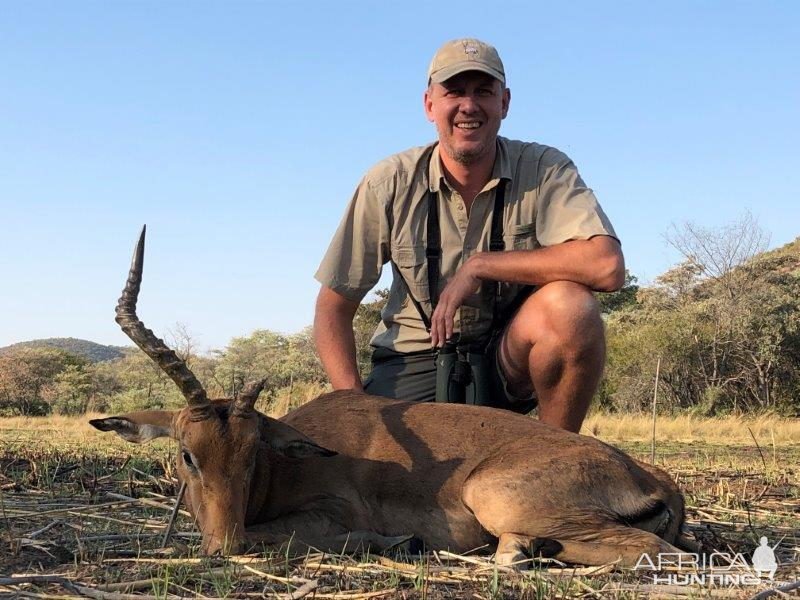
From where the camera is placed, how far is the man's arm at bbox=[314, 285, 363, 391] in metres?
6.38

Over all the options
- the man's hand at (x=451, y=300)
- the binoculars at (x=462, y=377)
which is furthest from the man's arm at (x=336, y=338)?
the man's hand at (x=451, y=300)

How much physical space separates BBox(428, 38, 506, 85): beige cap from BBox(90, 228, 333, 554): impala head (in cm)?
289

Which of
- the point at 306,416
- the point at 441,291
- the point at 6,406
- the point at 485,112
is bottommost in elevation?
the point at 6,406

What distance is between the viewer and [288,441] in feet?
14.5

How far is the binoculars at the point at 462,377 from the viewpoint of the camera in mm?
6160

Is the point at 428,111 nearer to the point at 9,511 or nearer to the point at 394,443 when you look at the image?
the point at 394,443

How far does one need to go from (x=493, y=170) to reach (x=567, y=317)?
4.55ft

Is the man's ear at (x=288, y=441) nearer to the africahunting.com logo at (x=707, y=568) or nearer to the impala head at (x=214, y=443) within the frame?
the impala head at (x=214, y=443)

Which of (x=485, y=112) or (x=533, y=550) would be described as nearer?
(x=533, y=550)

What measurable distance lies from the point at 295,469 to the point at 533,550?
138 centimetres

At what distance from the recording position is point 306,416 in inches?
199

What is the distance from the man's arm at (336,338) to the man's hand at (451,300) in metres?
0.80

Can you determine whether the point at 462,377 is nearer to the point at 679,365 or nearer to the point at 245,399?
the point at 245,399

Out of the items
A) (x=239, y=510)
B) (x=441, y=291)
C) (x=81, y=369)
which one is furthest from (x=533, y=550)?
(x=81, y=369)
